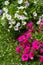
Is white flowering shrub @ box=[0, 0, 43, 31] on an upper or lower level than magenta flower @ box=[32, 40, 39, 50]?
upper

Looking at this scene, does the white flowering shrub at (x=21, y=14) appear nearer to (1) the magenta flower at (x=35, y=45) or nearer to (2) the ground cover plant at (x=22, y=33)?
(2) the ground cover plant at (x=22, y=33)

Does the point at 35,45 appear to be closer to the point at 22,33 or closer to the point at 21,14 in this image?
the point at 22,33

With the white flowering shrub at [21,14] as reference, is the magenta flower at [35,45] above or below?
below

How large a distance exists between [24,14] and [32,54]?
1152mm

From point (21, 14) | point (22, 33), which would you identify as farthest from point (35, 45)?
point (21, 14)

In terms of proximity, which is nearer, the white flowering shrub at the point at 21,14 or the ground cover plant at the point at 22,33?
the ground cover plant at the point at 22,33

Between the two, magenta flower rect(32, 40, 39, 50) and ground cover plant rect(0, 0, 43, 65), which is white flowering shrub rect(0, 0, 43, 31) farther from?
magenta flower rect(32, 40, 39, 50)

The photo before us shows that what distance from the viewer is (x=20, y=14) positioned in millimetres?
5750

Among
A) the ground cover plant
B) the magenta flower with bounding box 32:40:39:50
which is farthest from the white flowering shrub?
the magenta flower with bounding box 32:40:39:50

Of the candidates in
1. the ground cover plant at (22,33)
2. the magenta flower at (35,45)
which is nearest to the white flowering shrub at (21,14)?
the ground cover plant at (22,33)

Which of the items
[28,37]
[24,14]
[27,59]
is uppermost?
[24,14]

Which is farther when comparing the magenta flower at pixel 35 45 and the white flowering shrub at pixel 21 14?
the white flowering shrub at pixel 21 14

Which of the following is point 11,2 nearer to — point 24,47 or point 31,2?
point 31,2

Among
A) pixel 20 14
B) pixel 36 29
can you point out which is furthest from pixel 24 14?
pixel 36 29
